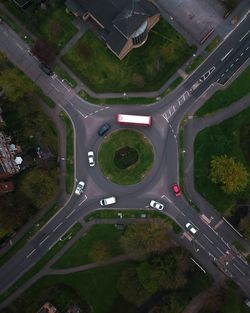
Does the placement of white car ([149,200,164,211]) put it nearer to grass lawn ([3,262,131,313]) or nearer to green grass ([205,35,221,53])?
grass lawn ([3,262,131,313])

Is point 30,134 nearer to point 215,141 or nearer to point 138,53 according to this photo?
point 138,53

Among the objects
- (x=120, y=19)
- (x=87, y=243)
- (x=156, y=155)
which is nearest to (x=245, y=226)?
(x=156, y=155)

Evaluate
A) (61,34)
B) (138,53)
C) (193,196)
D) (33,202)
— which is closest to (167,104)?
(138,53)

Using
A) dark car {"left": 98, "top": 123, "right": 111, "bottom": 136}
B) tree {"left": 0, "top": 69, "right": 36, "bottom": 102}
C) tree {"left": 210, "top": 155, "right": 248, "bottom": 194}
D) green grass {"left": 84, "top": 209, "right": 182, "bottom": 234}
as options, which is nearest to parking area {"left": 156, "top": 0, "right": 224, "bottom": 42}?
dark car {"left": 98, "top": 123, "right": 111, "bottom": 136}

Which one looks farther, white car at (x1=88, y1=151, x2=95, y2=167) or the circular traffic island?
white car at (x1=88, y1=151, x2=95, y2=167)

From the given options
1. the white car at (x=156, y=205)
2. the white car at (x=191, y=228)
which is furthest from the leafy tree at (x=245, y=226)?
the white car at (x=156, y=205)

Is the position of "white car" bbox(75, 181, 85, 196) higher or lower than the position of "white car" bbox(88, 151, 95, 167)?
lower

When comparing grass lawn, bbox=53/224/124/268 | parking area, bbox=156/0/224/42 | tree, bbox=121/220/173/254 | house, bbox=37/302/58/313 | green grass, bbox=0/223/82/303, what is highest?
parking area, bbox=156/0/224/42

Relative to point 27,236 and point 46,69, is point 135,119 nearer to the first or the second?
point 46,69
